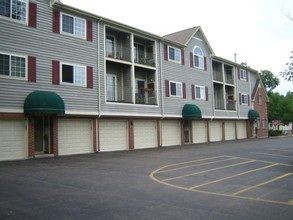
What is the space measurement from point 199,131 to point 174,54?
8.60m

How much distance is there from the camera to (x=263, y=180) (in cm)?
1034

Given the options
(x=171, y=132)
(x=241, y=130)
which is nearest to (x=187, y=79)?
(x=171, y=132)

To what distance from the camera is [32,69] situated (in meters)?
17.8

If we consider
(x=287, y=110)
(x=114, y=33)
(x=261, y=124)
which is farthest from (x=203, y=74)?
(x=287, y=110)

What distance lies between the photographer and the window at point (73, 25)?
781 inches

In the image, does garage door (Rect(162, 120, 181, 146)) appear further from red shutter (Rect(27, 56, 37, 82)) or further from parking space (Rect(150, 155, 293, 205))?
red shutter (Rect(27, 56, 37, 82))

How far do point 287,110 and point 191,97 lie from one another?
37.5 metres

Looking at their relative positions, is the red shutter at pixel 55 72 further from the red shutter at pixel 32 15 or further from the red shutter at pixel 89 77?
the red shutter at pixel 32 15

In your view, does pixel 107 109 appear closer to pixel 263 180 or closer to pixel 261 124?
pixel 263 180

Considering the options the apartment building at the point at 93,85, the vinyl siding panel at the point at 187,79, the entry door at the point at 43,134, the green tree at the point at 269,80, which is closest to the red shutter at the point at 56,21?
the apartment building at the point at 93,85

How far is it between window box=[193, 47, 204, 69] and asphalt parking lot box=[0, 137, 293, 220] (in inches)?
774

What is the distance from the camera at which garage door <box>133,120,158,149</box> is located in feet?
80.5

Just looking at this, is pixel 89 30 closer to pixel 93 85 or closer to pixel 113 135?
pixel 93 85

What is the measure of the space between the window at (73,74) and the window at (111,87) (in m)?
3.28
